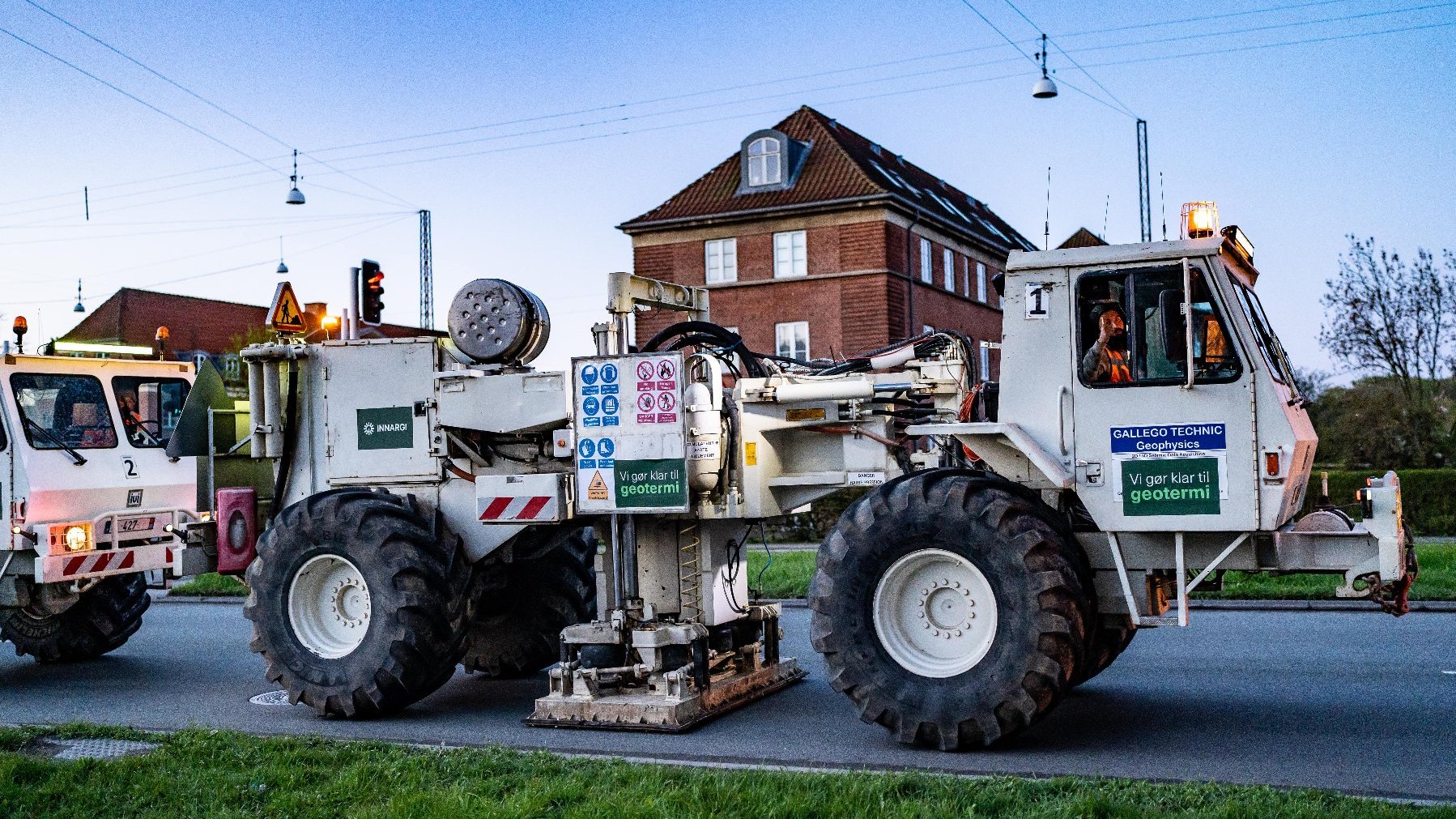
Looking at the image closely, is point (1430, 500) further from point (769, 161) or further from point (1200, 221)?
point (769, 161)

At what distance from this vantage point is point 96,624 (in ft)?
43.4

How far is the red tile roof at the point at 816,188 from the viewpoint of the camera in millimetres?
43938

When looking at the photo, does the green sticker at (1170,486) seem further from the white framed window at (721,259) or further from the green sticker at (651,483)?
the white framed window at (721,259)

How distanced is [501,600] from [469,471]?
1.49 metres

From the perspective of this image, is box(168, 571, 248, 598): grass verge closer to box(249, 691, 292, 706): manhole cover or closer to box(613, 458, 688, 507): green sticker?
box(249, 691, 292, 706): manhole cover

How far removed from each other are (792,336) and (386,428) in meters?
34.5

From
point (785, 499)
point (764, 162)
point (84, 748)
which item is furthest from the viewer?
point (764, 162)

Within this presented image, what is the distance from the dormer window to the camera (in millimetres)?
45406

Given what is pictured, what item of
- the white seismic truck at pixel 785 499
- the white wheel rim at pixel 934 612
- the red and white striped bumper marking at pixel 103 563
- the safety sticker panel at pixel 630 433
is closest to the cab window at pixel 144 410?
the red and white striped bumper marking at pixel 103 563

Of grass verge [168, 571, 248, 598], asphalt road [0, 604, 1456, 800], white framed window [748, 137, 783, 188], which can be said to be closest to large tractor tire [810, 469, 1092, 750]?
asphalt road [0, 604, 1456, 800]

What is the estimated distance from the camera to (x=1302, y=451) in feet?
26.6

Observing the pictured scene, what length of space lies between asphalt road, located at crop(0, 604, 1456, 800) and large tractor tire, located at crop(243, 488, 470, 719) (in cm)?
29

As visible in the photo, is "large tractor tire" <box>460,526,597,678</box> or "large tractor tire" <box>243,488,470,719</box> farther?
"large tractor tire" <box>460,526,597,678</box>

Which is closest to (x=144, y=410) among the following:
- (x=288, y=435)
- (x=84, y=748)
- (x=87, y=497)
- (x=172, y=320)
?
(x=87, y=497)
